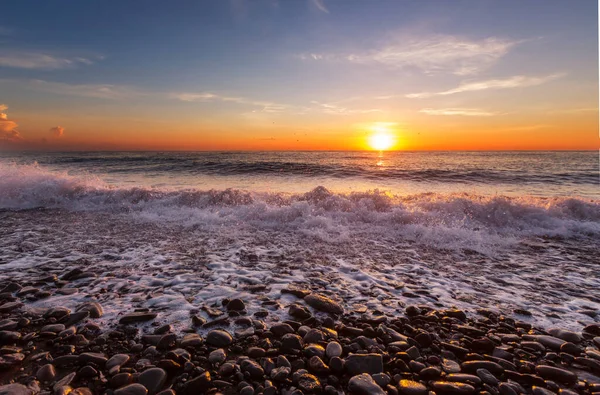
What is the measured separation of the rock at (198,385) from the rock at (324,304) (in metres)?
1.69

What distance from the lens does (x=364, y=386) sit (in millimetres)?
2508

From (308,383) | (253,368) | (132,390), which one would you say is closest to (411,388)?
(308,383)

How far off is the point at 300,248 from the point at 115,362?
426 centimetres

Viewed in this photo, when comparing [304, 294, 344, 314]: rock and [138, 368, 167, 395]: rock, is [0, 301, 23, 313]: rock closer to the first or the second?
[138, 368, 167, 395]: rock

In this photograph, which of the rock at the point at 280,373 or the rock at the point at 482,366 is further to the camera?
the rock at the point at 482,366

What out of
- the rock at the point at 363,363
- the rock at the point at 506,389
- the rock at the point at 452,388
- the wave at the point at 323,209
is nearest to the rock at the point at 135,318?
the rock at the point at 363,363

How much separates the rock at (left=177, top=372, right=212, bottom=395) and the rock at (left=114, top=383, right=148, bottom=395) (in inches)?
12.3

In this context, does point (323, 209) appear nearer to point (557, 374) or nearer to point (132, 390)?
point (557, 374)

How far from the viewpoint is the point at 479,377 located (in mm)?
2684

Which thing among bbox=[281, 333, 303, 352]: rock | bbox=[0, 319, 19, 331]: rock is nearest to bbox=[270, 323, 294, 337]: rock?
bbox=[281, 333, 303, 352]: rock

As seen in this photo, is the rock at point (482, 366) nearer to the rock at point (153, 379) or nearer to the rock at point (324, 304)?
the rock at point (324, 304)

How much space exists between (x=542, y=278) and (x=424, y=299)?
8.50 ft

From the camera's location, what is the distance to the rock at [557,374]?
2699 mm

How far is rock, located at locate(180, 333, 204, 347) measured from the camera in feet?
9.98
